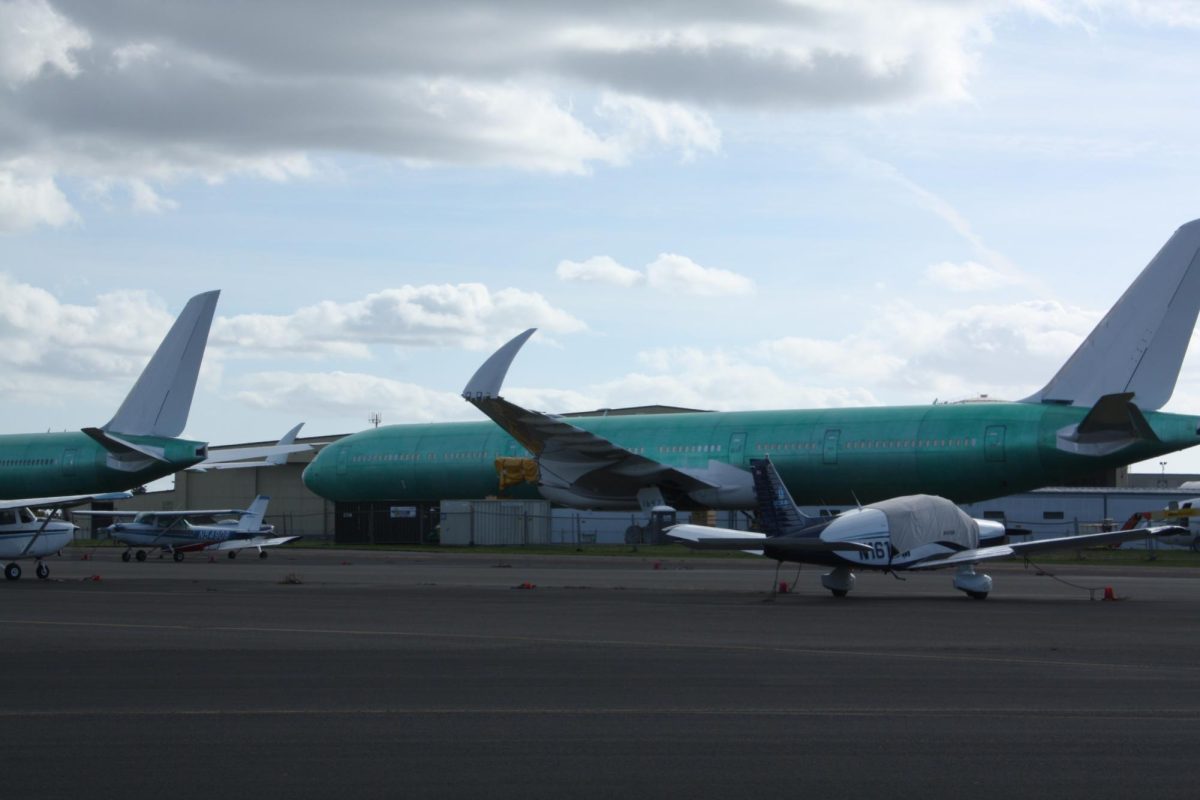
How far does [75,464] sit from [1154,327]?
30.3 m

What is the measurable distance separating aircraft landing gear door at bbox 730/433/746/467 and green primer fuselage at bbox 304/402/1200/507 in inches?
1.8

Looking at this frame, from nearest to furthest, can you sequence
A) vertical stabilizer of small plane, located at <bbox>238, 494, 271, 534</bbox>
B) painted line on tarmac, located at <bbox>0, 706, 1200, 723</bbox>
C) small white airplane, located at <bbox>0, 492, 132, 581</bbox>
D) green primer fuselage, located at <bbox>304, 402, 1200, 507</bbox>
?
painted line on tarmac, located at <bbox>0, 706, 1200, 723</bbox>
small white airplane, located at <bbox>0, 492, 132, 581</bbox>
green primer fuselage, located at <bbox>304, 402, 1200, 507</bbox>
vertical stabilizer of small plane, located at <bbox>238, 494, 271, 534</bbox>

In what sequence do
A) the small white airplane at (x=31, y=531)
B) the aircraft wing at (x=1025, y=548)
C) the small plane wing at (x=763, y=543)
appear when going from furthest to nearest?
the small white airplane at (x=31, y=531), the aircraft wing at (x=1025, y=548), the small plane wing at (x=763, y=543)

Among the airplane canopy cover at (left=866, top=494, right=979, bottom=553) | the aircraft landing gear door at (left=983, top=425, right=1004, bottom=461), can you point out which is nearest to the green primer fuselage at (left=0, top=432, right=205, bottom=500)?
the airplane canopy cover at (left=866, top=494, right=979, bottom=553)

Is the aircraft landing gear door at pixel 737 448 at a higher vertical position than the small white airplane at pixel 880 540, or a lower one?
higher

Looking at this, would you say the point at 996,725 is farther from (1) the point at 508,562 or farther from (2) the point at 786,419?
(2) the point at 786,419

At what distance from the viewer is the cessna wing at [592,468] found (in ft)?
160

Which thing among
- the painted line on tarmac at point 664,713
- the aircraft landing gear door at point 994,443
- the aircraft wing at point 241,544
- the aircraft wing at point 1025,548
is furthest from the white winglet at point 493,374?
the painted line on tarmac at point 664,713

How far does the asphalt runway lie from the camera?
8492 millimetres

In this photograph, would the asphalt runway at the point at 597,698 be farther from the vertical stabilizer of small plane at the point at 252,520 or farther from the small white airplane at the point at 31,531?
the vertical stabilizer of small plane at the point at 252,520

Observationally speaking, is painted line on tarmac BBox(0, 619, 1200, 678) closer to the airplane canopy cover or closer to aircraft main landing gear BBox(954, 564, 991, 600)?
the airplane canopy cover

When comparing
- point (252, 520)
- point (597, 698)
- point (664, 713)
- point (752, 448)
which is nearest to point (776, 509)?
point (597, 698)

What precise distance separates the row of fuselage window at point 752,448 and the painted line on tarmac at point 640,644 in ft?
95.1

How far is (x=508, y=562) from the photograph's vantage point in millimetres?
42281
